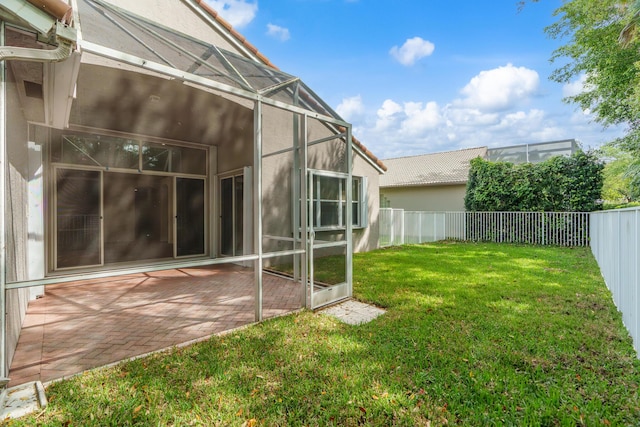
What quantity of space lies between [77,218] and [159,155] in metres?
2.44

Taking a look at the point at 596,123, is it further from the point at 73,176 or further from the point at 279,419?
the point at 73,176

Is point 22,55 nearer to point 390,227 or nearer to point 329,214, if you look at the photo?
point 329,214

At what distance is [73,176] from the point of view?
6.98 meters

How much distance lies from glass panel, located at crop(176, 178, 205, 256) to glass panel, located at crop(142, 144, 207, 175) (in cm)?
33

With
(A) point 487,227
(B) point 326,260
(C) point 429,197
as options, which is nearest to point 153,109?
(B) point 326,260

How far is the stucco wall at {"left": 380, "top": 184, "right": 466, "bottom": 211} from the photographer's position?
1634cm

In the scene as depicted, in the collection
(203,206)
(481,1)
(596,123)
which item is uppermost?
(481,1)

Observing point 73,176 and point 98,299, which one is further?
point 73,176

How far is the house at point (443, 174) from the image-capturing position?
634 inches

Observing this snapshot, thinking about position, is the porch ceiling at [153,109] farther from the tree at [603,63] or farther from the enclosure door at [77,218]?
the tree at [603,63]

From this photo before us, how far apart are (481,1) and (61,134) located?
43.7ft

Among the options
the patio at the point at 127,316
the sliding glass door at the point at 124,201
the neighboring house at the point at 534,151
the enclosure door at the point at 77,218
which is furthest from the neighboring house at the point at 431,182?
the enclosure door at the point at 77,218

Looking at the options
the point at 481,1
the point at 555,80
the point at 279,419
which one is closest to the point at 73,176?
the point at 279,419

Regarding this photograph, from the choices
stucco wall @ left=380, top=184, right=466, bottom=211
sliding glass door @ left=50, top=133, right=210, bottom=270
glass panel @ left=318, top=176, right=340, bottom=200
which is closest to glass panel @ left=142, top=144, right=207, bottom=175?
sliding glass door @ left=50, top=133, right=210, bottom=270
